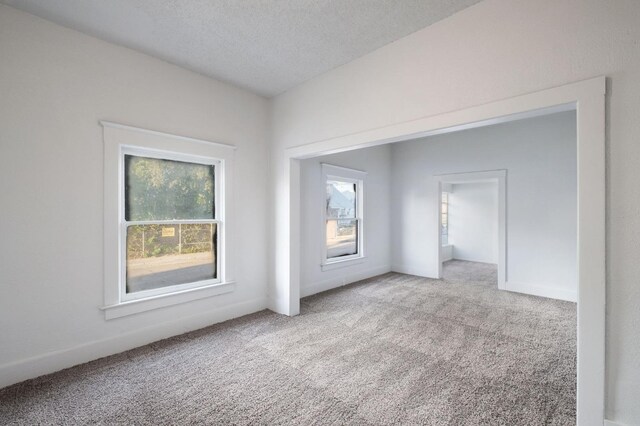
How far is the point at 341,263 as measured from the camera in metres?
5.23

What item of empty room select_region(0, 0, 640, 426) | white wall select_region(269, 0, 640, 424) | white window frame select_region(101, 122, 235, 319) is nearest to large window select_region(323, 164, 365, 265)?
empty room select_region(0, 0, 640, 426)

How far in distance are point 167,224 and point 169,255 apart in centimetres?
35

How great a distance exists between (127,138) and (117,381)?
2121 mm

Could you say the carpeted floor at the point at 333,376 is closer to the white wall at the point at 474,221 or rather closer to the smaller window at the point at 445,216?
the white wall at the point at 474,221

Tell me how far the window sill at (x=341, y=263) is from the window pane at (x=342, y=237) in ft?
0.53

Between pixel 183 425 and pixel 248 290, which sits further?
pixel 248 290

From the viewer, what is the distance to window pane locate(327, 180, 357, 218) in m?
5.23

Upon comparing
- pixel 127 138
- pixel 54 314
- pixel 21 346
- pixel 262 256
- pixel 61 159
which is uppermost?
pixel 127 138

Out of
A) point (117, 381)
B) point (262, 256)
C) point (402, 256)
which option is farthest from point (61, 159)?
point (402, 256)

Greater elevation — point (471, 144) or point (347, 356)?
point (471, 144)

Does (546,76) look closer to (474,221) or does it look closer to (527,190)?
(527,190)

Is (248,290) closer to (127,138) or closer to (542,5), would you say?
(127,138)

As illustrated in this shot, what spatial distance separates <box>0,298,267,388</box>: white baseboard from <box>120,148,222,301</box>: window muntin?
0.36 meters

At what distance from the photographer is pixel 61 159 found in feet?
8.16
